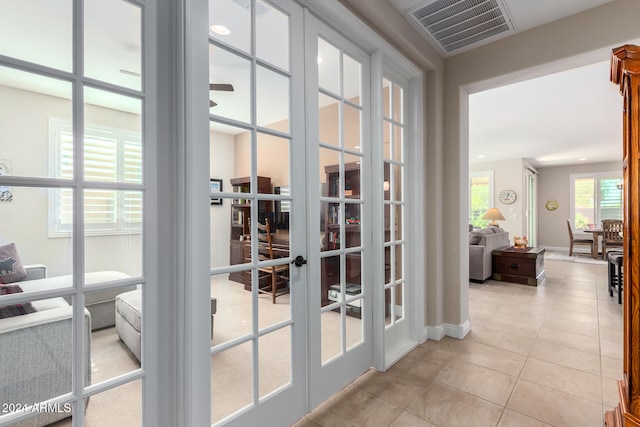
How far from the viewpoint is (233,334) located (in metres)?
1.45

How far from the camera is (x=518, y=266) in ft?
16.7

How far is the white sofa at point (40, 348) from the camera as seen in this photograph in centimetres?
95

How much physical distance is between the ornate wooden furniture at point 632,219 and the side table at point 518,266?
159 inches

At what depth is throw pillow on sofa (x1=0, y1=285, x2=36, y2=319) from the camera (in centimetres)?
93

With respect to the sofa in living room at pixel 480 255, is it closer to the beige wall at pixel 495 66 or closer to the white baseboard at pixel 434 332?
the beige wall at pixel 495 66

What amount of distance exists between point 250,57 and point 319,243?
1085 millimetres

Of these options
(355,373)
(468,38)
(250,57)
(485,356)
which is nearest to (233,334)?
(355,373)

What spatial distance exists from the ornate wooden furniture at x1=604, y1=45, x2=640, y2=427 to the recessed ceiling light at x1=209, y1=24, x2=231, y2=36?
5.93 ft

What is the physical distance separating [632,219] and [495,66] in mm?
1806

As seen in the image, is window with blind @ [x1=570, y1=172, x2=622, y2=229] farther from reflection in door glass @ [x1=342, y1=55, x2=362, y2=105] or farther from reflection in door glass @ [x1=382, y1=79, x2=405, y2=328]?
reflection in door glass @ [x1=342, y1=55, x2=362, y2=105]

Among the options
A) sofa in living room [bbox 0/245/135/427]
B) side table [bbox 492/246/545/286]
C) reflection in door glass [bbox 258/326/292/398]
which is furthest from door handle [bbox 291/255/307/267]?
side table [bbox 492/246/545/286]

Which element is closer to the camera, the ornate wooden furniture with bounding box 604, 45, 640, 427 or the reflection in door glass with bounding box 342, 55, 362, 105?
the ornate wooden furniture with bounding box 604, 45, 640, 427

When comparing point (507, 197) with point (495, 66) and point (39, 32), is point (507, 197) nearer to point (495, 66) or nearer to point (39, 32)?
point (495, 66)

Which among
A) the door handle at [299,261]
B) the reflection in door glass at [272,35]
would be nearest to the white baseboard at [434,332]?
the door handle at [299,261]
